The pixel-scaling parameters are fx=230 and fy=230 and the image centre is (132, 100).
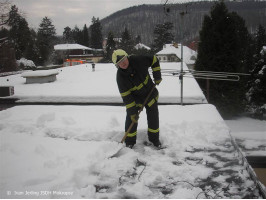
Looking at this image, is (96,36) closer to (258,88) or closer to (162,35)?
(162,35)

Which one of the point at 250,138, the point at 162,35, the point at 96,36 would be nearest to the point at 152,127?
the point at 250,138

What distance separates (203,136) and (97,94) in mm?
4118

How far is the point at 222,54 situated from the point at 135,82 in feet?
36.4

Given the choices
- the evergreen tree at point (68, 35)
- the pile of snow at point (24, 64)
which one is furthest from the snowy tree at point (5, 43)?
the evergreen tree at point (68, 35)

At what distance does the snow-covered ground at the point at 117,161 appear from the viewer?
2.59m

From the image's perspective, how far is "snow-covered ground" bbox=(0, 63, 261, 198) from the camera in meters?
2.59

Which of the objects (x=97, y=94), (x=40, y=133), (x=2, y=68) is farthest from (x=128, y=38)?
(x=40, y=133)

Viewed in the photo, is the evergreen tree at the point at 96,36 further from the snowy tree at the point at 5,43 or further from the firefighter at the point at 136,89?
the firefighter at the point at 136,89

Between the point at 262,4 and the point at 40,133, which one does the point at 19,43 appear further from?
the point at 40,133

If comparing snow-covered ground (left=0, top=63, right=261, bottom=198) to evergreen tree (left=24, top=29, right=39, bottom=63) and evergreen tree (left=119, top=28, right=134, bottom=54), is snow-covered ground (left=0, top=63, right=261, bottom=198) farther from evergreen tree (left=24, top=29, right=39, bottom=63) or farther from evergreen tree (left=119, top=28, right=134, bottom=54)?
evergreen tree (left=119, top=28, right=134, bottom=54)

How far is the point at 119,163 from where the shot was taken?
3104mm

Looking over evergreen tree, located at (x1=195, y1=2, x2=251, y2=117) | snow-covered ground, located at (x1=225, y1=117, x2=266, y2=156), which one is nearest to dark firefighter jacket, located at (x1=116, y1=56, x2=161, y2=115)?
snow-covered ground, located at (x1=225, y1=117, x2=266, y2=156)

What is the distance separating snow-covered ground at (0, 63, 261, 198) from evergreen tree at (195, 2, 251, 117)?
9.03m

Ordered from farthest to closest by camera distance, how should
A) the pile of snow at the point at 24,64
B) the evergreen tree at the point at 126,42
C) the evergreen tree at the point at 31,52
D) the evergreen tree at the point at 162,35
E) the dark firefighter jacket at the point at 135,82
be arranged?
the evergreen tree at the point at 162,35 < the evergreen tree at the point at 126,42 < the evergreen tree at the point at 31,52 < the pile of snow at the point at 24,64 < the dark firefighter jacket at the point at 135,82
